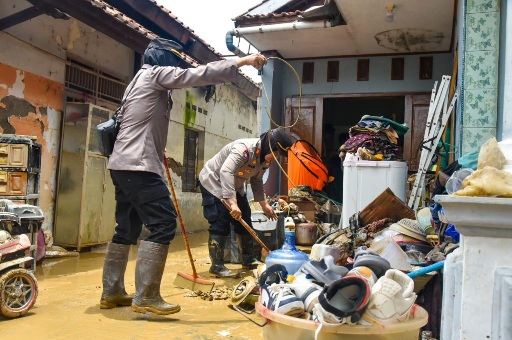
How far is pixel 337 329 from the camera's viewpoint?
5.25 ft

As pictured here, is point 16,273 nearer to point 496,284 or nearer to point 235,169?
point 235,169

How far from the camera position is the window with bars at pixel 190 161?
10844 millimetres

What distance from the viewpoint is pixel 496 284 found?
141 centimetres

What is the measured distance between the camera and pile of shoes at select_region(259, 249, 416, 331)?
158 cm

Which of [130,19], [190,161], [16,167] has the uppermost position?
[130,19]

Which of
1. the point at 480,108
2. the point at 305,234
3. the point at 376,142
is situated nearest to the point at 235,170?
the point at 376,142

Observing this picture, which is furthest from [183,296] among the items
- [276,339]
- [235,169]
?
[276,339]

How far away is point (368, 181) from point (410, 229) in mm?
1750

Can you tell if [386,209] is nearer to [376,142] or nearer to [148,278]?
[376,142]

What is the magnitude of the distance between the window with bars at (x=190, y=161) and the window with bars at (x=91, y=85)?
298 cm

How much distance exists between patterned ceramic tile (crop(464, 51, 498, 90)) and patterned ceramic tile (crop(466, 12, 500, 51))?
0.06m

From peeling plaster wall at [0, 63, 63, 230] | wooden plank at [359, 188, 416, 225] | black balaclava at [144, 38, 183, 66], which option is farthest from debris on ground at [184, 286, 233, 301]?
peeling plaster wall at [0, 63, 63, 230]

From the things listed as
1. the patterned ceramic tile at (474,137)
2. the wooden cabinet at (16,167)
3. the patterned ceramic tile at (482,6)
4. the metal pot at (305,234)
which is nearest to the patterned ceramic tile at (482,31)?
the patterned ceramic tile at (482,6)

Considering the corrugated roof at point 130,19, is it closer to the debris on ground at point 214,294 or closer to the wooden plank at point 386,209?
the debris on ground at point 214,294
